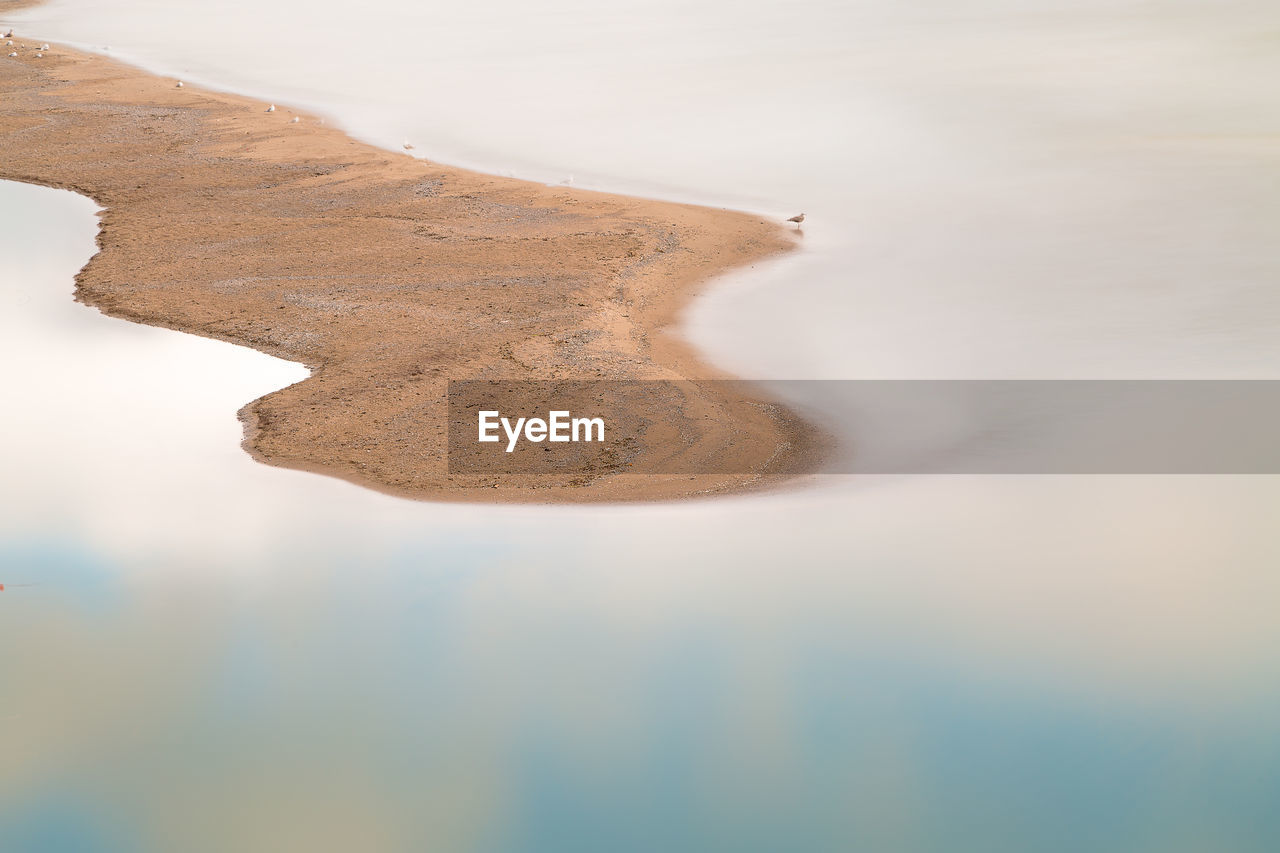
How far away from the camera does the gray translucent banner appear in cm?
779

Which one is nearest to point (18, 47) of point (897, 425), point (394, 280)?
point (394, 280)

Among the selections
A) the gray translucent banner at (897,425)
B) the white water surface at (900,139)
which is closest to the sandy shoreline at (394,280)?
the gray translucent banner at (897,425)

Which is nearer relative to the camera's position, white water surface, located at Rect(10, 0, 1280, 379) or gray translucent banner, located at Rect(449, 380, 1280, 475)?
gray translucent banner, located at Rect(449, 380, 1280, 475)

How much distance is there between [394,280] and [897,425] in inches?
189

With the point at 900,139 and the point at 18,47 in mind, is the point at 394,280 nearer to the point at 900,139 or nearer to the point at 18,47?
the point at 900,139

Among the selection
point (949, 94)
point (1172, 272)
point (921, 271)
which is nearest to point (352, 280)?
point (921, 271)

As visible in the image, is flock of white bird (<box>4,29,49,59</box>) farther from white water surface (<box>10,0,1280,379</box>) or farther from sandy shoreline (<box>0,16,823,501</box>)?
sandy shoreline (<box>0,16,823,501</box>)

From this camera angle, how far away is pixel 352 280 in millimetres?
11078

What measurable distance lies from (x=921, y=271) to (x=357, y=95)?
11.7 metres

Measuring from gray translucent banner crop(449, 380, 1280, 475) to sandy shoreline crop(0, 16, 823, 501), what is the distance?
78 millimetres

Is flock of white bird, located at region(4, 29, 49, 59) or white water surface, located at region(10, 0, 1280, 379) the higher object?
flock of white bird, located at region(4, 29, 49, 59)

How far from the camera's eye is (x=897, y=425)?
331 inches

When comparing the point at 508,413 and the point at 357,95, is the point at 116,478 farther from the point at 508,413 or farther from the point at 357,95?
the point at 357,95

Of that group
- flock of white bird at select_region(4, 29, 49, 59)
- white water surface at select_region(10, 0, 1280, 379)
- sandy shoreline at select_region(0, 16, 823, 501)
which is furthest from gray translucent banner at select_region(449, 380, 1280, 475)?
flock of white bird at select_region(4, 29, 49, 59)
